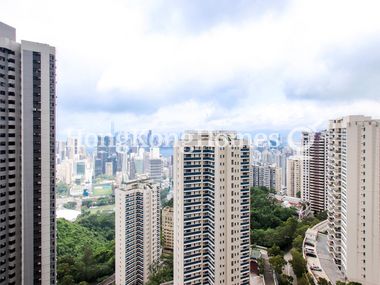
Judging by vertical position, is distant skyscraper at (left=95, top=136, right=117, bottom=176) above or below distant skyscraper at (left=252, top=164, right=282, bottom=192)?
above

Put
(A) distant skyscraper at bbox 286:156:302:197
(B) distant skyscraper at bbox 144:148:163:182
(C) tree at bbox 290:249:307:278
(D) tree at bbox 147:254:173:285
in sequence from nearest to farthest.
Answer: (C) tree at bbox 290:249:307:278 < (D) tree at bbox 147:254:173:285 < (A) distant skyscraper at bbox 286:156:302:197 < (B) distant skyscraper at bbox 144:148:163:182

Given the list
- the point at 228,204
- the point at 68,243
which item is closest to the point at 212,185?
the point at 228,204

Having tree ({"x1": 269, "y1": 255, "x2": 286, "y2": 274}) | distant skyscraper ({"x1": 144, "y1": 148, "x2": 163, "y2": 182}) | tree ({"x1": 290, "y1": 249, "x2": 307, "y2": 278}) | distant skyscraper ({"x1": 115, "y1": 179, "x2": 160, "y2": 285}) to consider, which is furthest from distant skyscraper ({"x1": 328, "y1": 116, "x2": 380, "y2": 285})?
distant skyscraper ({"x1": 144, "y1": 148, "x2": 163, "y2": 182})

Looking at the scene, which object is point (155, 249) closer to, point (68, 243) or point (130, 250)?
point (130, 250)

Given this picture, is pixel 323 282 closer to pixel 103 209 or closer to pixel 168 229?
pixel 168 229

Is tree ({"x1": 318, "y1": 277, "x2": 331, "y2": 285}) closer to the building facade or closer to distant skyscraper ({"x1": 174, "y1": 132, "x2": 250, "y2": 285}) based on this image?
distant skyscraper ({"x1": 174, "y1": 132, "x2": 250, "y2": 285})
